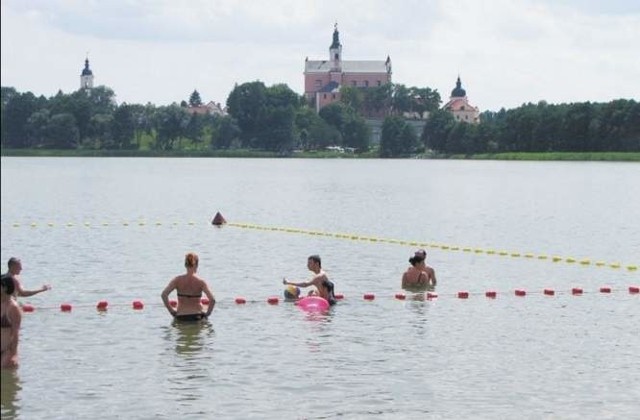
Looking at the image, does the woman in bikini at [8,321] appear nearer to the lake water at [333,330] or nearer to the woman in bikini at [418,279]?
the lake water at [333,330]

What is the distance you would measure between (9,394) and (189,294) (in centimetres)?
759

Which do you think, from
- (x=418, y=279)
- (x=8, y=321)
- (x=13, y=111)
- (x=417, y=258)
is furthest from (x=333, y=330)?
(x=13, y=111)

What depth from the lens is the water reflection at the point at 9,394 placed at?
20.4m

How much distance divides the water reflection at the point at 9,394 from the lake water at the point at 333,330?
0.04 meters

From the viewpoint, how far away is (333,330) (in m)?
29.3

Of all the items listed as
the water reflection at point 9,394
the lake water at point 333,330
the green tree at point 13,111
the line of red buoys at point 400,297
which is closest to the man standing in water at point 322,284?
the lake water at point 333,330

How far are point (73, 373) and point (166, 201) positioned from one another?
81586mm

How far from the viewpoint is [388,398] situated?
21.9 metres

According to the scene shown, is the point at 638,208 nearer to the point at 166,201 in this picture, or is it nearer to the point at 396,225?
the point at 396,225

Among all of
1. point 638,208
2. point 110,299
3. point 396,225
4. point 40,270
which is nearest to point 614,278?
point 110,299

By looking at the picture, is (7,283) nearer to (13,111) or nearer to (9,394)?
(9,394)

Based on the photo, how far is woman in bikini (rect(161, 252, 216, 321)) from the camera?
27.5 m

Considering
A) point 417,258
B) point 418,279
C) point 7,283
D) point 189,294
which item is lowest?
point 418,279

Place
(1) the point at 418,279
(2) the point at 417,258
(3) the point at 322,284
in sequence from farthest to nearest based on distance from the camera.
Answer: (1) the point at 418,279 → (2) the point at 417,258 → (3) the point at 322,284
